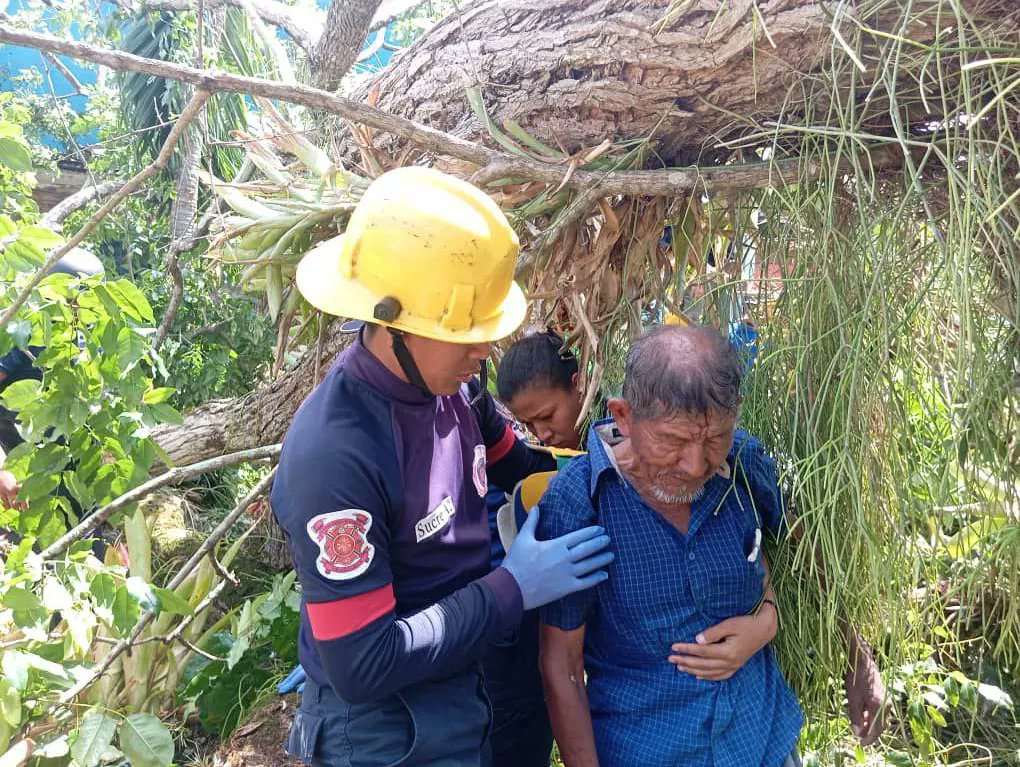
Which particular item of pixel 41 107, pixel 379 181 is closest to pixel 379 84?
pixel 379 181

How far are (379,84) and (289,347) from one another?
0.91 meters

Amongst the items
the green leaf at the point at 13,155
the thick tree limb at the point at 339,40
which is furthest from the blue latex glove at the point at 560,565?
the thick tree limb at the point at 339,40

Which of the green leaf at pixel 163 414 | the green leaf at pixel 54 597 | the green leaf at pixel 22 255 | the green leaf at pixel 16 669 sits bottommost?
the green leaf at pixel 16 669

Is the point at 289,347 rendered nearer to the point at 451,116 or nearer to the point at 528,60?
the point at 451,116

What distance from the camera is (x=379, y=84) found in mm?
2734

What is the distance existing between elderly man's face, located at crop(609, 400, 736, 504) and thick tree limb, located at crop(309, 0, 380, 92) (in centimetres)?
352

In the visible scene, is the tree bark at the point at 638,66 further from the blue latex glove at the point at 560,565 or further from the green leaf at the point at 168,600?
the green leaf at the point at 168,600

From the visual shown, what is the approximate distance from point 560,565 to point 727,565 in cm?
34

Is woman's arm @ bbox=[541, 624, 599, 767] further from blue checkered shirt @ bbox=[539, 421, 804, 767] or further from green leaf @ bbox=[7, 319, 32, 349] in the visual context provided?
green leaf @ bbox=[7, 319, 32, 349]

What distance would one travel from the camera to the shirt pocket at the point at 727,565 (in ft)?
5.30

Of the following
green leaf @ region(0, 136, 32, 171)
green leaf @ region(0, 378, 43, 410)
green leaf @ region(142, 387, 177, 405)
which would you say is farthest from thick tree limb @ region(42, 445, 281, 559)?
green leaf @ region(0, 136, 32, 171)

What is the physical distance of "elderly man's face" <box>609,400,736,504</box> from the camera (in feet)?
4.85

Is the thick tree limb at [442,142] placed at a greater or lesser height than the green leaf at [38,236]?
greater

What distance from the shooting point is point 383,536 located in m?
1.45
